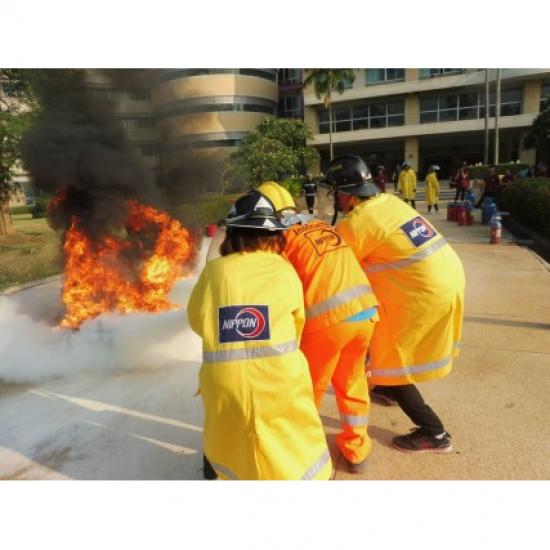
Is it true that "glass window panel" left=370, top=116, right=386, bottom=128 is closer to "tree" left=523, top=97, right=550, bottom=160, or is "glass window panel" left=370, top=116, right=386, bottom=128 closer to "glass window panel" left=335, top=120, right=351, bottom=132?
"glass window panel" left=335, top=120, right=351, bottom=132

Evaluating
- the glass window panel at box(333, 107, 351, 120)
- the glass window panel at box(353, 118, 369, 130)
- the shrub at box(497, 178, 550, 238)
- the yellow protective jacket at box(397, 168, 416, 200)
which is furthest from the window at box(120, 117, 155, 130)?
the glass window panel at box(333, 107, 351, 120)

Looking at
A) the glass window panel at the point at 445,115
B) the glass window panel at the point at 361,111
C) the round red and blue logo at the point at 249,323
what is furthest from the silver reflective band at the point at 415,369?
the glass window panel at the point at 361,111

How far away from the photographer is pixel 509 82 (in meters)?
25.1

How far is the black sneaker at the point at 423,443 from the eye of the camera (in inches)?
98.5

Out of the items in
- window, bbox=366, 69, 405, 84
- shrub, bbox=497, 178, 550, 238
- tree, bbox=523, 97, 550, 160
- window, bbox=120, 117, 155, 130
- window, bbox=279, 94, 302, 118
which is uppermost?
window, bbox=366, 69, 405, 84

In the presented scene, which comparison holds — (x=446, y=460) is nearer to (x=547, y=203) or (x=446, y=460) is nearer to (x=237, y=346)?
(x=237, y=346)

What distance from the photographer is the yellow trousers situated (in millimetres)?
2113

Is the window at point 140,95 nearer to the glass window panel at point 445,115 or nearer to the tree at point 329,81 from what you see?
the tree at point 329,81

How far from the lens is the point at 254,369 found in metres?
1.67

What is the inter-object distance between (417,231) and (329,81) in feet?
83.0

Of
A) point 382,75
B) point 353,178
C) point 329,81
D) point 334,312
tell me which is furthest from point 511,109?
point 334,312

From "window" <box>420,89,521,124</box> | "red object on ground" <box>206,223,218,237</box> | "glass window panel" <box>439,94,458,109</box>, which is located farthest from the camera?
"glass window panel" <box>439,94,458,109</box>

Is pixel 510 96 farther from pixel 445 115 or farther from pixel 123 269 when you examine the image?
pixel 123 269

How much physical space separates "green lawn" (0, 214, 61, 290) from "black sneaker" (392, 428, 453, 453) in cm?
624
